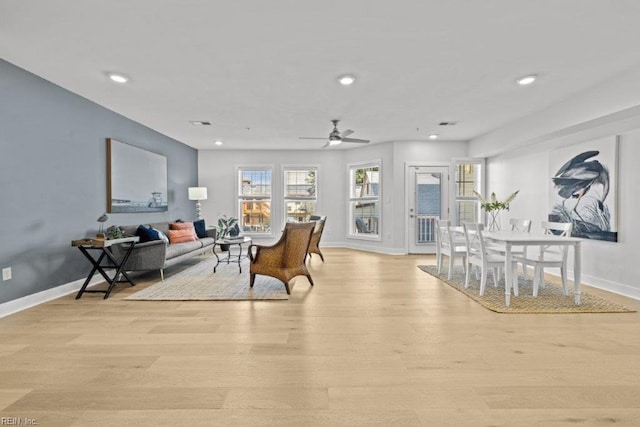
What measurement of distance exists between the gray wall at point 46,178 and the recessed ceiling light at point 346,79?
348cm

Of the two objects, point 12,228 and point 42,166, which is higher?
point 42,166

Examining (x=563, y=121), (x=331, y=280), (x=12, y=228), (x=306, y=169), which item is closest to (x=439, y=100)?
(x=563, y=121)

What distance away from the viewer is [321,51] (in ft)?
9.33

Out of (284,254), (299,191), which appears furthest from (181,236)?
(299,191)

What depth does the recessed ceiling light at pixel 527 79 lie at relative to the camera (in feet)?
11.1

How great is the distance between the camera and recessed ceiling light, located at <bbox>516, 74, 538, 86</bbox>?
3385 mm

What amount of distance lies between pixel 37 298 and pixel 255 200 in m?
4.92

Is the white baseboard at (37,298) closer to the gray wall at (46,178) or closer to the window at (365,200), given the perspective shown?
the gray wall at (46,178)

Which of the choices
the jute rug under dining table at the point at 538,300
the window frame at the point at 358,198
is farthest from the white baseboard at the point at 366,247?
the jute rug under dining table at the point at 538,300

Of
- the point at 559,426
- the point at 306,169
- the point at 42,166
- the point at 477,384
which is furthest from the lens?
the point at 306,169

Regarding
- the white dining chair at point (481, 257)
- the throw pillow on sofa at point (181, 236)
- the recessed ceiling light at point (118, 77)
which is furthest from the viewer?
the throw pillow on sofa at point (181, 236)

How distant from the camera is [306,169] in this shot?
788 cm

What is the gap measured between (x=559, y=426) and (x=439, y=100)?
3.83 meters

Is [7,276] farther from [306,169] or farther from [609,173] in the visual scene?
[609,173]
